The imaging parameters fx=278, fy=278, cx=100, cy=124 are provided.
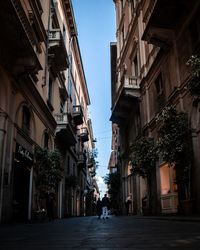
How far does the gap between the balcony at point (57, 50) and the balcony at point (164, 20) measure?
6290 millimetres

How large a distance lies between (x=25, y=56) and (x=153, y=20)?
6.45 m

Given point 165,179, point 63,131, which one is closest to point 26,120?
point 63,131

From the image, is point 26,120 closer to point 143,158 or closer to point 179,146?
point 143,158

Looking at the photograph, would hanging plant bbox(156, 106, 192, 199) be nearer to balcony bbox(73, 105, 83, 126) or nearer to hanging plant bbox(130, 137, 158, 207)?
hanging plant bbox(130, 137, 158, 207)

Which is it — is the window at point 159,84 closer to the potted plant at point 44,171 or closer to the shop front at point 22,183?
the potted plant at point 44,171

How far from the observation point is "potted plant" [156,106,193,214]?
36.9 feet

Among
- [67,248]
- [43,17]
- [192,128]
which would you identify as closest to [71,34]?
[43,17]

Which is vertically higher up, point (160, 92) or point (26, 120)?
point (160, 92)

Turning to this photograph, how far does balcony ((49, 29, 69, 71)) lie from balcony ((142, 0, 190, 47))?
6.29 m

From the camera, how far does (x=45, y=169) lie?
1485cm

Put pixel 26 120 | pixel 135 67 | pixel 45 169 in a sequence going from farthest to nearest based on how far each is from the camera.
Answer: pixel 135 67 < pixel 45 169 < pixel 26 120

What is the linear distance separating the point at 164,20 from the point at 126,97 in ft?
27.2

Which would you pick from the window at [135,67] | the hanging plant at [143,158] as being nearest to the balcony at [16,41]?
the hanging plant at [143,158]

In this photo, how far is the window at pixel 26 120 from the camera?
1391 centimetres
